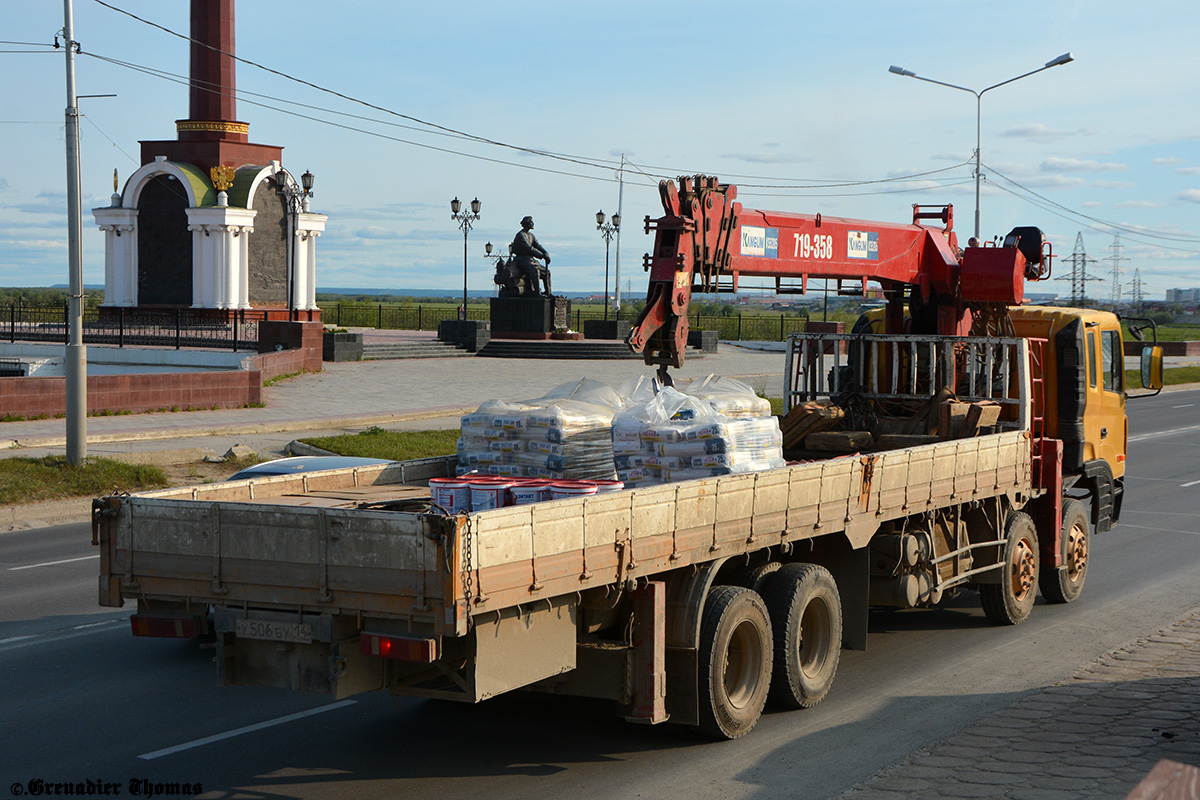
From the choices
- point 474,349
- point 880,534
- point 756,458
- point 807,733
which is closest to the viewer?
point 807,733

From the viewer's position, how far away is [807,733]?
283 inches

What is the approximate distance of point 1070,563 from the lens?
11039 mm

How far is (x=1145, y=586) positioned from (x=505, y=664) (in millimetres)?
8298

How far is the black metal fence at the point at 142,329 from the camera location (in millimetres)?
37031

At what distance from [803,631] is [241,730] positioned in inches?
141

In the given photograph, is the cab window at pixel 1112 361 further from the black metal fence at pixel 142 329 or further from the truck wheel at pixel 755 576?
the black metal fence at pixel 142 329

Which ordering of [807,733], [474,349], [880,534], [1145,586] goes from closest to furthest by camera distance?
[807,733]
[880,534]
[1145,586]
[474,349]

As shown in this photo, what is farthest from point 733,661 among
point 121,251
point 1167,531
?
point 121,251

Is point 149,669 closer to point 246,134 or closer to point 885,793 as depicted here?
point 885,793

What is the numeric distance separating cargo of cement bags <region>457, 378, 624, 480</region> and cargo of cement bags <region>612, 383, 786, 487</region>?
0.14 meters

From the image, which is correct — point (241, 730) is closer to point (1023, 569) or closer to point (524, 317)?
point (1023, 569)

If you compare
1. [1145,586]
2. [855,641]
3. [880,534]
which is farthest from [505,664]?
[1145,586]

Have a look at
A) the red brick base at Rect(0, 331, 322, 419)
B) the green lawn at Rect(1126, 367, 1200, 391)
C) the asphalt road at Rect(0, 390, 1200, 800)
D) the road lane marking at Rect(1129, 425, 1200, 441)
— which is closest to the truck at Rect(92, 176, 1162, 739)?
the asphalt road at Rect(0, 390, 1200, 800)

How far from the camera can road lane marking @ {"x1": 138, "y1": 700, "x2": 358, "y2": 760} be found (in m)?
6.85
